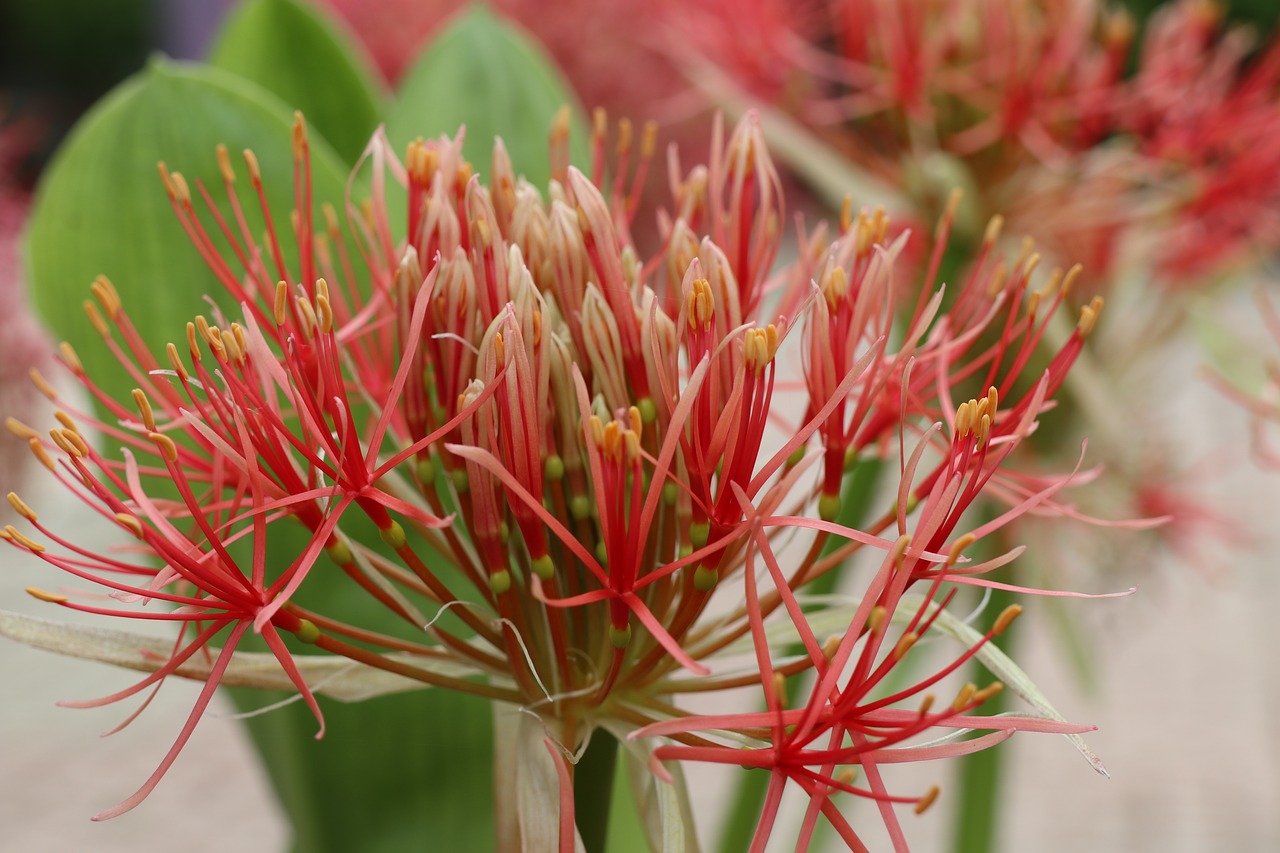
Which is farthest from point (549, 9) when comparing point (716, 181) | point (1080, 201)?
point (716, 181)

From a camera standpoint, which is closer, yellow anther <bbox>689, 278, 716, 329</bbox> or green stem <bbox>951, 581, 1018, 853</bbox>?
yellow anther <bbox>689, 278, 716, 329</bbox>

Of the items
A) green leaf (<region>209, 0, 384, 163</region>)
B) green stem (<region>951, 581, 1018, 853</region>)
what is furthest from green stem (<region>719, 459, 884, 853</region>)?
green leaf (<region>209, 0, 384, 163</region>)

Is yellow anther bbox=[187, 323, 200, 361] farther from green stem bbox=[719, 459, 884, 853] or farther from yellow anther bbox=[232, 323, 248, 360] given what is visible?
green stem bbox=[719, 459, 884, 853]

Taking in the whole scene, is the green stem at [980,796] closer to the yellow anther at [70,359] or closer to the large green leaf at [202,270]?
the large green leaf at [202,270]

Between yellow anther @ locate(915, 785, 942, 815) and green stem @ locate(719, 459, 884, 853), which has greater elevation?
green stem @ locate(719, 459, 884, 853)

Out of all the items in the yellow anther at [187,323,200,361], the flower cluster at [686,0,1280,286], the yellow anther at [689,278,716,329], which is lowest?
the yellow anther at [187,323,200,361]

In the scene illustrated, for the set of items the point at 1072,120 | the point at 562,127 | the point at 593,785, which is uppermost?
the point at 1072,120

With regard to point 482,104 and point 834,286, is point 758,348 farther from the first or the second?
point 482,104

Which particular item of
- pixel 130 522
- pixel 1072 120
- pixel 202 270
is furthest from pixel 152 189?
pixel 1072 120
